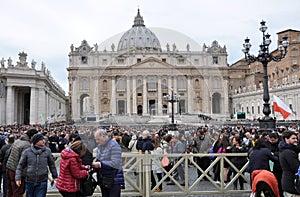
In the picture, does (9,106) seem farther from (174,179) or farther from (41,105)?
(174,179)

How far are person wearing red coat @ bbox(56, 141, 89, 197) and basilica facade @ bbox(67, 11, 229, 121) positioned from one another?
983 mm

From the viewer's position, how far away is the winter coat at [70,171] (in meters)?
4.43

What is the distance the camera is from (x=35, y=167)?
16.8 feet

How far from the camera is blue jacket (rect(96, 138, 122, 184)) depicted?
14.4 feet

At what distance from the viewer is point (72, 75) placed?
6.03 m

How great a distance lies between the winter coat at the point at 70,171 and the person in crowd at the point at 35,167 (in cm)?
73

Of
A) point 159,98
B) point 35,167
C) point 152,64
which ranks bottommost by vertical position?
point 35,167

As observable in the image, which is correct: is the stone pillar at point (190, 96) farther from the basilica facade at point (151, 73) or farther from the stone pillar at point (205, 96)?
the stone pillar at point (205, 96)

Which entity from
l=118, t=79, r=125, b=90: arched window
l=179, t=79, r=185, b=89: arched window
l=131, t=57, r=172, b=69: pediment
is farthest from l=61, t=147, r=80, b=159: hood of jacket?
l=179, t=79, r=185, b=89: arched window

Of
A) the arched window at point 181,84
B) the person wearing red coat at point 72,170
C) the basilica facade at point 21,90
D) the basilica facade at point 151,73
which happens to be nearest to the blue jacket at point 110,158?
the person wearing red coat at point 72,170

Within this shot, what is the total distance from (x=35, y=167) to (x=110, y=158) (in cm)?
158

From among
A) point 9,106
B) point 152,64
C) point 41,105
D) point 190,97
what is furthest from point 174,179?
point 41,105

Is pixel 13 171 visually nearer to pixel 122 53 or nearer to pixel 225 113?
pixel 122 53

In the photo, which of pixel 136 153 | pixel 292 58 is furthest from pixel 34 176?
pixel 292 58
